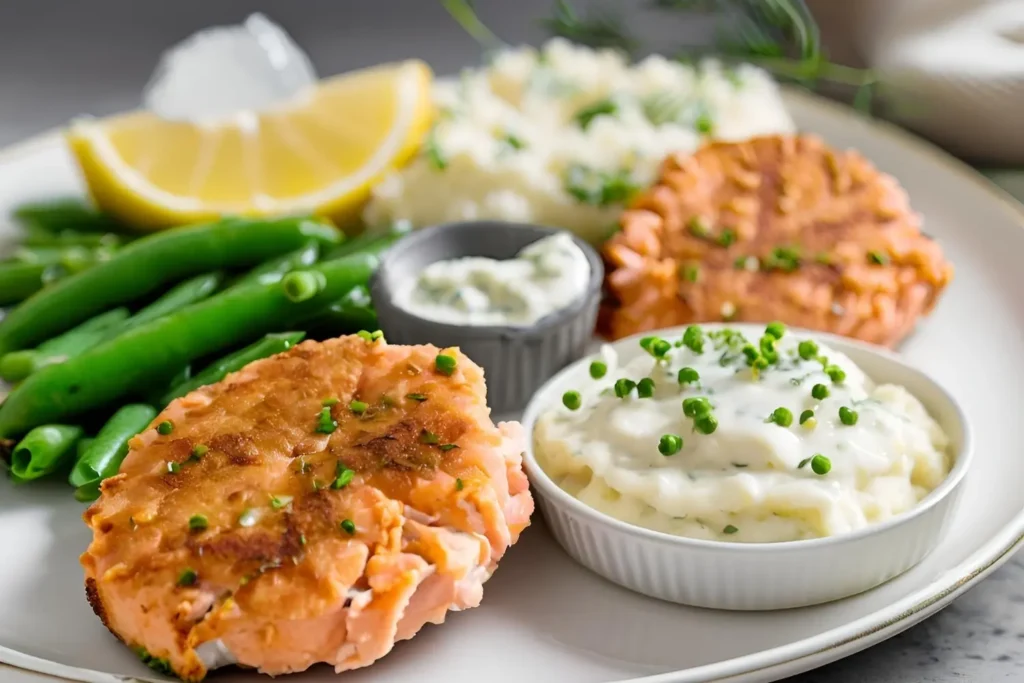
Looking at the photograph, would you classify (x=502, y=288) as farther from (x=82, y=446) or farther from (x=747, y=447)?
(x=82, y=446)

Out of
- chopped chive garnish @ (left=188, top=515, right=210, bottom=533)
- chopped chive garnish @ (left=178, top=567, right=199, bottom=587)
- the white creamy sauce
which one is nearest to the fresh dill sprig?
the white creamy sauce

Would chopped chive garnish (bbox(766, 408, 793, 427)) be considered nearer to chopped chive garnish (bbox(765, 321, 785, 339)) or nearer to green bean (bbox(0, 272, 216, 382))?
chopped chive garnish (bbox(765, 321, 785, 339))

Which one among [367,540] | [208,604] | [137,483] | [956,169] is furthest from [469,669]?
[956,169]

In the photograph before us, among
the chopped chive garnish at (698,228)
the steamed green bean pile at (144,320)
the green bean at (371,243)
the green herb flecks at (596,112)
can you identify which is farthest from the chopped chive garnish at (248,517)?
the green herb flecks at (596,112)

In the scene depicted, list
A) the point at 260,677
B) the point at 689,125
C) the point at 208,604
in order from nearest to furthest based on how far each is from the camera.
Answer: the point at 208,604 < the point at 260,677 < the point at 689,125

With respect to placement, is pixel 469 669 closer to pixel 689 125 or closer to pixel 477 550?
pixel 477 550

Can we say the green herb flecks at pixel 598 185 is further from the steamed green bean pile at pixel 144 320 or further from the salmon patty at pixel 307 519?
the salmon patty at pixel 307 519

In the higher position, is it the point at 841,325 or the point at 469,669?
the point at 841,325
